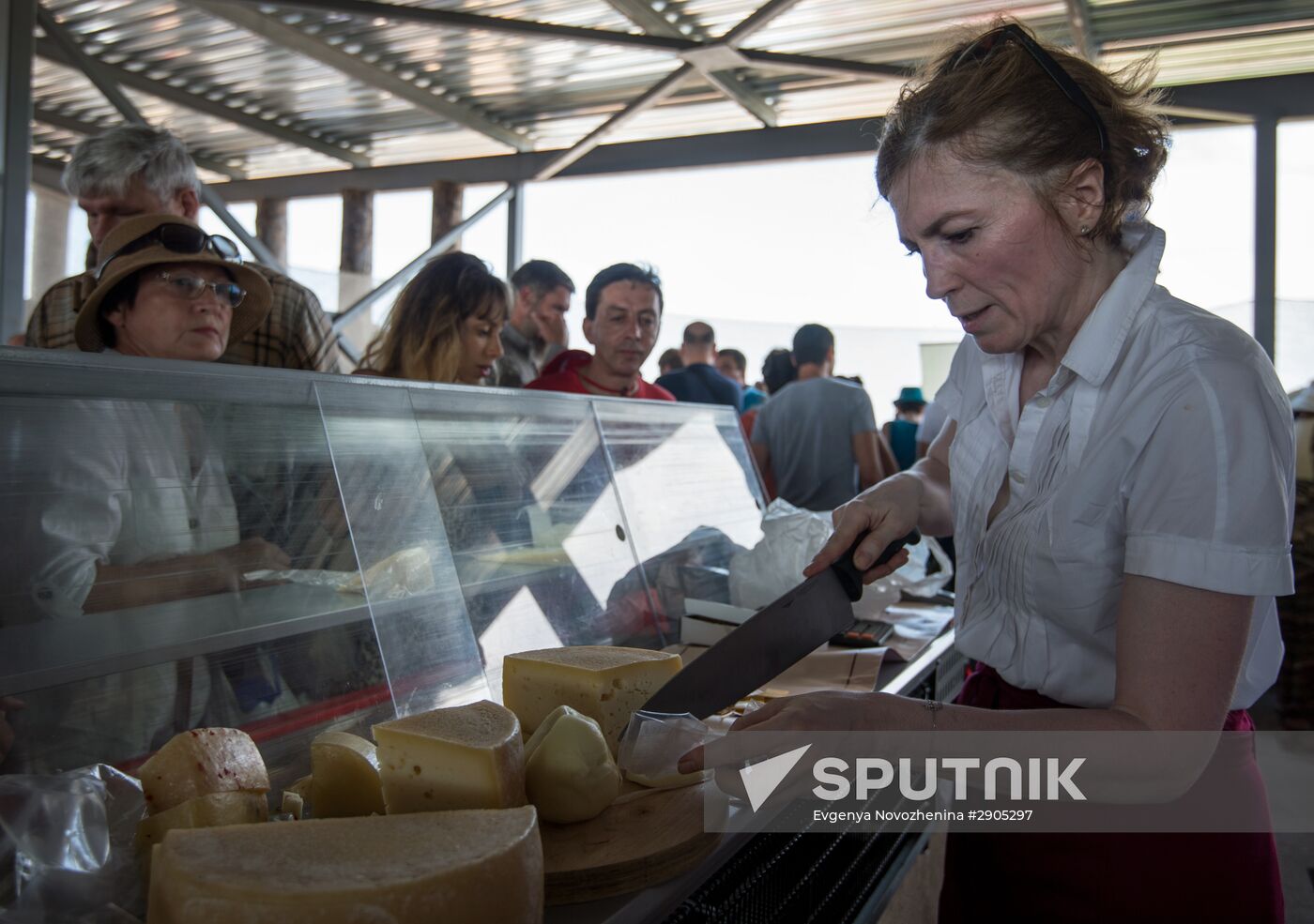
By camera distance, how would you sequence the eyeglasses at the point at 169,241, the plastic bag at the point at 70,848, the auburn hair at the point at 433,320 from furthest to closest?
the auburn hair at the point at 433,320, the eyeglasses at the point at 169,241, the plastic bag at the point at 70,848

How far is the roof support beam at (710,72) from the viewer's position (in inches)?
215

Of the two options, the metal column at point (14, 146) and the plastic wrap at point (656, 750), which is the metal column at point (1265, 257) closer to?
the plastic wrap at point (656, 750)

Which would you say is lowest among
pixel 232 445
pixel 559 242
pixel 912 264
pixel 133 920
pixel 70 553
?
pixel 133 920

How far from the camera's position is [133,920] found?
2.86 ft

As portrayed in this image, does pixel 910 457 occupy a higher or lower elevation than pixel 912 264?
lower

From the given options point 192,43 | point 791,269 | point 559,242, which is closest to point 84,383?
point 192,43

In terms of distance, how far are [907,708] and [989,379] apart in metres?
0.69

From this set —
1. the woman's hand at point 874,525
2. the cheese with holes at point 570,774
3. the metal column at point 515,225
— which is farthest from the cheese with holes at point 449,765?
the metal column at point 515,225

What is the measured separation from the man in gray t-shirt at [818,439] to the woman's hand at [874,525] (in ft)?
10.0

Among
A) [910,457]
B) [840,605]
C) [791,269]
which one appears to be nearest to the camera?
[840,605]

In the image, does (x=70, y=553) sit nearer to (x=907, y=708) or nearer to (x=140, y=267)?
(x=140, y=267)

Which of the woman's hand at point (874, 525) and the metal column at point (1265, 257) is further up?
the metal column at point (1265, 257)

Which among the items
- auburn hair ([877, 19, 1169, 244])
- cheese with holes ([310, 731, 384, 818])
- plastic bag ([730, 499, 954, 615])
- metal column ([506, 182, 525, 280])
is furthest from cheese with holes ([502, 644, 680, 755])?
metal column ([506, 182, 525, 280])

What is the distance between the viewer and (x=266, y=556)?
58.5 inches
